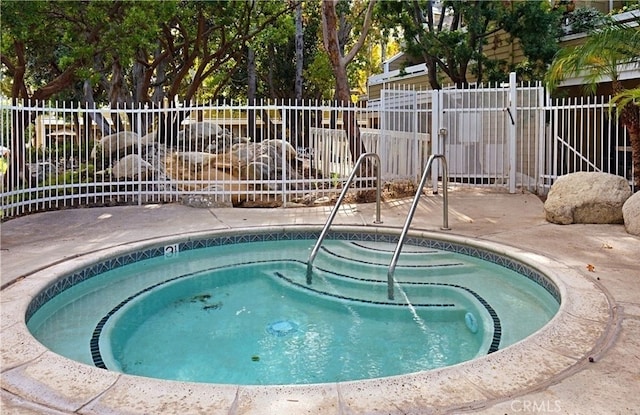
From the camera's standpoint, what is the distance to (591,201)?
7.51 m

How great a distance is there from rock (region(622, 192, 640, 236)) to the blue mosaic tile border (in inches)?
80.7

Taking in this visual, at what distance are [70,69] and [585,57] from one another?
10113 millimetres

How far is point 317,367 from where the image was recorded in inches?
150

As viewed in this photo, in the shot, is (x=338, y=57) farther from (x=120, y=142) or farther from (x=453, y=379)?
(x=453, y=379)

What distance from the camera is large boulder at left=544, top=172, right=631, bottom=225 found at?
7480 mm

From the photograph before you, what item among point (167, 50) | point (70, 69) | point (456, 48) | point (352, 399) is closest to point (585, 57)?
point (456, 48)

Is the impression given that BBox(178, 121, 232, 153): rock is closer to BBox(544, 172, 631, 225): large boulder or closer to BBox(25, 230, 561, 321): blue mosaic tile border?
BBox(25, 230, 561, 321): blue mosaic tile border

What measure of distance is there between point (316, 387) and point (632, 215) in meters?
5.82

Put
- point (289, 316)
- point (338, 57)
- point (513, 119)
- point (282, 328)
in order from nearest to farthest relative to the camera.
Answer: point (282, 328) < point (289, 316) < point (513, 119) < point (338, 57)

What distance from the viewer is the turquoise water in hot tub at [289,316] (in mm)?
3916

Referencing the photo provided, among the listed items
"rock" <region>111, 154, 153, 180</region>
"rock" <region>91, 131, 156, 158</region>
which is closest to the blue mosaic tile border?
"rock" <region>111, 154, 153, 180</region>

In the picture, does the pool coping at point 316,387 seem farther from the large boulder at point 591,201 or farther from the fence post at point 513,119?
the fence post at point 513,119

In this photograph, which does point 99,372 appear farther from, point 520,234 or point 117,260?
point 520,234

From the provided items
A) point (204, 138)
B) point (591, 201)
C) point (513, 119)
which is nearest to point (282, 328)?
point (591, 201)
